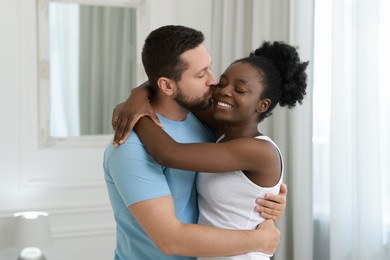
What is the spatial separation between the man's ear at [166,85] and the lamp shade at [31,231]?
1.78m

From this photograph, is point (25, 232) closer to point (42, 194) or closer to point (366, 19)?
point (42, 194)

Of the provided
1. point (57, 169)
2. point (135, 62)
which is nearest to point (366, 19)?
point (135, 62)

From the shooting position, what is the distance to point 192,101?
1.60m

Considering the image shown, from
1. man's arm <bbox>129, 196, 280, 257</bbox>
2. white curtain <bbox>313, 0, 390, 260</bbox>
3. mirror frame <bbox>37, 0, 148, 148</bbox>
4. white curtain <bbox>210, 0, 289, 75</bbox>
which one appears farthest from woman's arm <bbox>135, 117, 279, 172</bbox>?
mirror frame <bbox>37, 0, 148, 148</bbox>

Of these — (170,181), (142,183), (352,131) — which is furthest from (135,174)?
(352,131)

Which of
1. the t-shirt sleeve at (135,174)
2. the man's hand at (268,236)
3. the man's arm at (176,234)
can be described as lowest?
the man's hand at (268,236)

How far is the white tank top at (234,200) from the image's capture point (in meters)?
1.55

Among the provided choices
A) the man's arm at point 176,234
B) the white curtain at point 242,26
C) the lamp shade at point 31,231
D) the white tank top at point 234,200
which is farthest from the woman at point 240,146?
the lamp shade at point 31,231

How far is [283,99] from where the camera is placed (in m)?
1.69

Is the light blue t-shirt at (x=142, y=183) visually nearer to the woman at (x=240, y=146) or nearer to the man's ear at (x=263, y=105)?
the woman at (x=240, y=146)

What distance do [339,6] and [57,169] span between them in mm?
1855

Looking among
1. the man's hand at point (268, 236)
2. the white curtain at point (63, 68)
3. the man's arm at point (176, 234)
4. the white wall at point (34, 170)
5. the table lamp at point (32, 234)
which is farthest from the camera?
the white curtain at point (63, 68)

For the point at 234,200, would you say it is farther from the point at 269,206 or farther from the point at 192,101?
the point at 192,101

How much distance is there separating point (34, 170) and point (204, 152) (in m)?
2.14
